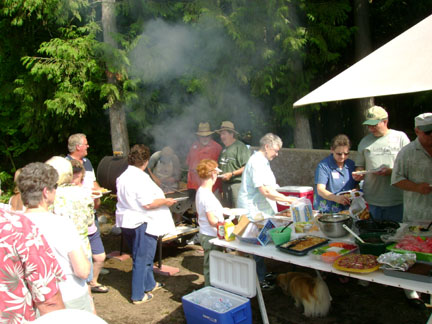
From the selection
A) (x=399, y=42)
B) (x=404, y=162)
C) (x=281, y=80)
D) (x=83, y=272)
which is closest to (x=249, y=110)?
(x=281, y=80)

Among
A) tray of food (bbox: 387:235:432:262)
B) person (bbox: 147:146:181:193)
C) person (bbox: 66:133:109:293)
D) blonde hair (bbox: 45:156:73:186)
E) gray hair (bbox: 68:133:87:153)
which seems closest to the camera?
tray of food (bbox: 387:235:432:262)

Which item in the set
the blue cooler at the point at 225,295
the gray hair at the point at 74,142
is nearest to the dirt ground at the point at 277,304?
the blue cooler at the point at 225,295

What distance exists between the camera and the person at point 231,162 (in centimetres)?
588

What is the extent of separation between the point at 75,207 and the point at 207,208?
48.1 inches

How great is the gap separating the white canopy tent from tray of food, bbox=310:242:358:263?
118 centimetres

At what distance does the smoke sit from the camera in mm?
7785

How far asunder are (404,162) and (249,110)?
4.96 meters

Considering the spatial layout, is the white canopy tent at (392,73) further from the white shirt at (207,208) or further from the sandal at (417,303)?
the sandal at (417,303)

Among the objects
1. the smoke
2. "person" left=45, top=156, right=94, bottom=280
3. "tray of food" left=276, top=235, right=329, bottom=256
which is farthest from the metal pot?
the smoke

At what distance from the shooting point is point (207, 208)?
3947mm

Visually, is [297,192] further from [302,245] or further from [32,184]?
[32,184]

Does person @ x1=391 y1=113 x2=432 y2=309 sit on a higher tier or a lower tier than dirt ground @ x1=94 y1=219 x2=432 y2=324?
higher

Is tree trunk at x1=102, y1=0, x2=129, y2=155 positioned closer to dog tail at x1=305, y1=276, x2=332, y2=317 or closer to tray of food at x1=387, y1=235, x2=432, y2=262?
dog tail at x1=305, y1=276, x2=332, y2=317

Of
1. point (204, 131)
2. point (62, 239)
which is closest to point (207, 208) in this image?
point (62, 239)
